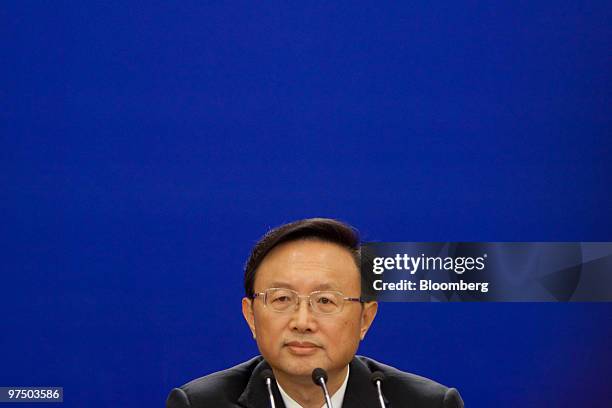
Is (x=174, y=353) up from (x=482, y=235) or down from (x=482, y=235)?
down

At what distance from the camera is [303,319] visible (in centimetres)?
184

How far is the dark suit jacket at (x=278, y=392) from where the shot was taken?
1979 millimetres

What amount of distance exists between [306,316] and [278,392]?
0.80 ft

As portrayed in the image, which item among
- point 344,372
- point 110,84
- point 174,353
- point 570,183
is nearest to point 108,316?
point 174,353

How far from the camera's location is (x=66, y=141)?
2.71m

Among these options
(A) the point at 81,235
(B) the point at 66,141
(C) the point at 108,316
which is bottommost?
(C) the point at 108,316

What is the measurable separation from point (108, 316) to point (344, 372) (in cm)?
97

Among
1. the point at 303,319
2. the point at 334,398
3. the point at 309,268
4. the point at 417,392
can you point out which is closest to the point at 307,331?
the point at 303,319

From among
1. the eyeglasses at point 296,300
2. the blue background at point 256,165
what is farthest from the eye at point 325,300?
the blue background at point 256,165

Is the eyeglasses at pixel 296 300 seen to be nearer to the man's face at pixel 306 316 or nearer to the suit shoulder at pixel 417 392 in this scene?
the man's face at pixel 306 316

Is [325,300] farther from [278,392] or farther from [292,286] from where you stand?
[278,392]

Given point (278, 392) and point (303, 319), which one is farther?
point (278, 392)

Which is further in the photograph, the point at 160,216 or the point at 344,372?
the point at 160,216

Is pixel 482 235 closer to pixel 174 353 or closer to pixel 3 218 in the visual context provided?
pixel 174 353
